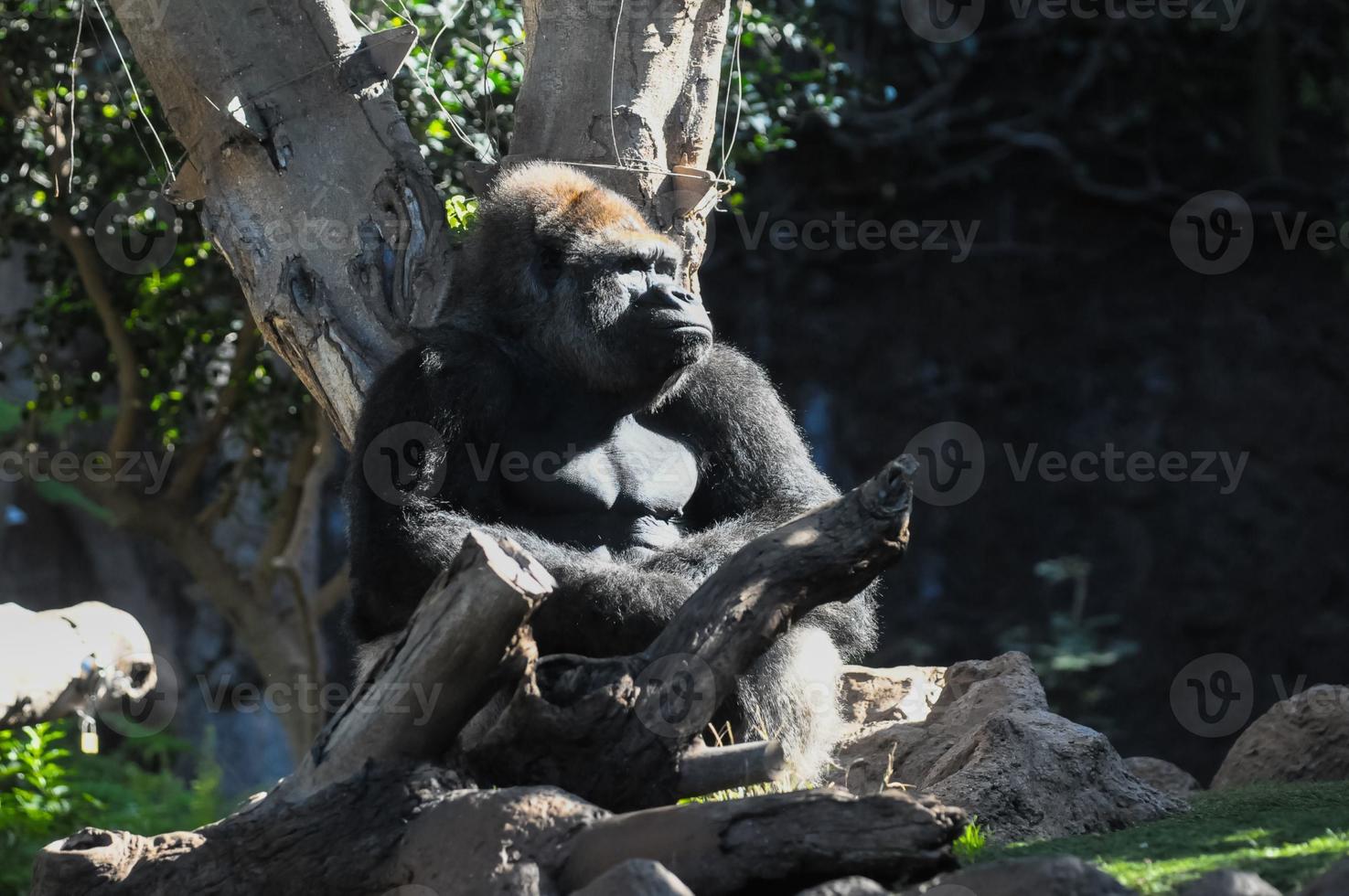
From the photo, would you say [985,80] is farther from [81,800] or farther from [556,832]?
[556,832]

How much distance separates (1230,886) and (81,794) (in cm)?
626

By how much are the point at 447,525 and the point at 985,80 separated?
26.8 ft

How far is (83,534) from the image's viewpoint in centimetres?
1118

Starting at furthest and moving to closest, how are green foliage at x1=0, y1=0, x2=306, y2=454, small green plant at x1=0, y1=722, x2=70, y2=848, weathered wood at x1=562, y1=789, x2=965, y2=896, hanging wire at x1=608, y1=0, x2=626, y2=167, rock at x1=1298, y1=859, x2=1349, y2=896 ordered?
small green plant at x1=0, y1=722, x2=70, y2=848 < green foliage at x1=0, y1=0, x2=306, y2=454 < hanging wire at x1=608, y1=0, x2=626, y2=167 < weathered wood at x1=562, y1=789, x2=965, y2=896 < rock at x1=1298, y1=859, x2=1349, y2=896

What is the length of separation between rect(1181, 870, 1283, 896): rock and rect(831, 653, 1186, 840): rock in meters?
1.18

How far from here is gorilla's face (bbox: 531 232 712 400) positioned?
3.91 meters

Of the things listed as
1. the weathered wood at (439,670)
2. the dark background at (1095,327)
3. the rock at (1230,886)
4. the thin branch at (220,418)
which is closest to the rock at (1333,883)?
the rock at (1230,886)

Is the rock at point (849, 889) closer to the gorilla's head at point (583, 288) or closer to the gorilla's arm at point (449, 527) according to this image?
the gorilla's arm at point (449, 527)

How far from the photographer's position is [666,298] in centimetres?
395

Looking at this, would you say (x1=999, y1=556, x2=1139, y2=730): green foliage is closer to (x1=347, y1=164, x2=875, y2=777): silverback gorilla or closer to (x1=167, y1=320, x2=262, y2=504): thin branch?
(x1=167, y1=320, x2=262, y2=504): thin branch

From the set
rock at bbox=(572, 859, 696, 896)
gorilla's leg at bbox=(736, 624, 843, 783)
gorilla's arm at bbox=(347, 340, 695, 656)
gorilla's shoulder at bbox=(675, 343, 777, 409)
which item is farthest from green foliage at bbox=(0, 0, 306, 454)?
rock at bbox=(572, 859, 696, 896)

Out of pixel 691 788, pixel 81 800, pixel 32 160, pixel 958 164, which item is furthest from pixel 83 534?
pixel 691 788

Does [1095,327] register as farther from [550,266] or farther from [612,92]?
[550,266]

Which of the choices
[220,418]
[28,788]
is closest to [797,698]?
[220,418]
